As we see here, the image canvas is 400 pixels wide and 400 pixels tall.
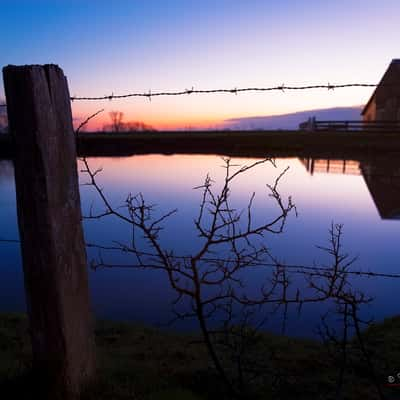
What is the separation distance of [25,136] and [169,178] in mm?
17617

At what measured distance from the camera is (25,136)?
1.90m

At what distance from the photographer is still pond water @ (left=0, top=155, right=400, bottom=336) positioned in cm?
673

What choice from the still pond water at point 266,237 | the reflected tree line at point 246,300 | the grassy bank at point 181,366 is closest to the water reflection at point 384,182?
the still pond water at point 266,237

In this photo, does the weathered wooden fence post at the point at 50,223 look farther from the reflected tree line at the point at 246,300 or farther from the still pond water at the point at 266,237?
the still pond water at the point at 266,237

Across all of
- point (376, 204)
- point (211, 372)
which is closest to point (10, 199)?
point (376, 204)

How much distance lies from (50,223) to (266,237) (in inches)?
357

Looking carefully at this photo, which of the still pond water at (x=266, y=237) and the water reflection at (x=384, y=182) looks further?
the water reflection at (x=384, y=182)

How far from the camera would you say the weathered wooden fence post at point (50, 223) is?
189cm

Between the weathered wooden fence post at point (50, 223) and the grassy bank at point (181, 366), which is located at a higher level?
the weathered wooden fence post at point (50, 223)

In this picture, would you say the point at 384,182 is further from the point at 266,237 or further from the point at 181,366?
the point at 181,366

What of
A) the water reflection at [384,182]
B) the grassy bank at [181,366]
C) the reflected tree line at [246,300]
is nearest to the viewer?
the reflected tree line at [246,300]

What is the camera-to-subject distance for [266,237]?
10.6 meters

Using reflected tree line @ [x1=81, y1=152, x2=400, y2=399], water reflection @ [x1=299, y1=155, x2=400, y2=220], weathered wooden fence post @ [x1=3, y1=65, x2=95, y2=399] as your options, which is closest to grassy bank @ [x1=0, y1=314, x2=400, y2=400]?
reflected tree line @ [x1=81, y1=152, x2=400, y2=399]

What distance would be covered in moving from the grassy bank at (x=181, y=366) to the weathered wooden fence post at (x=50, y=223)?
0.32 m
